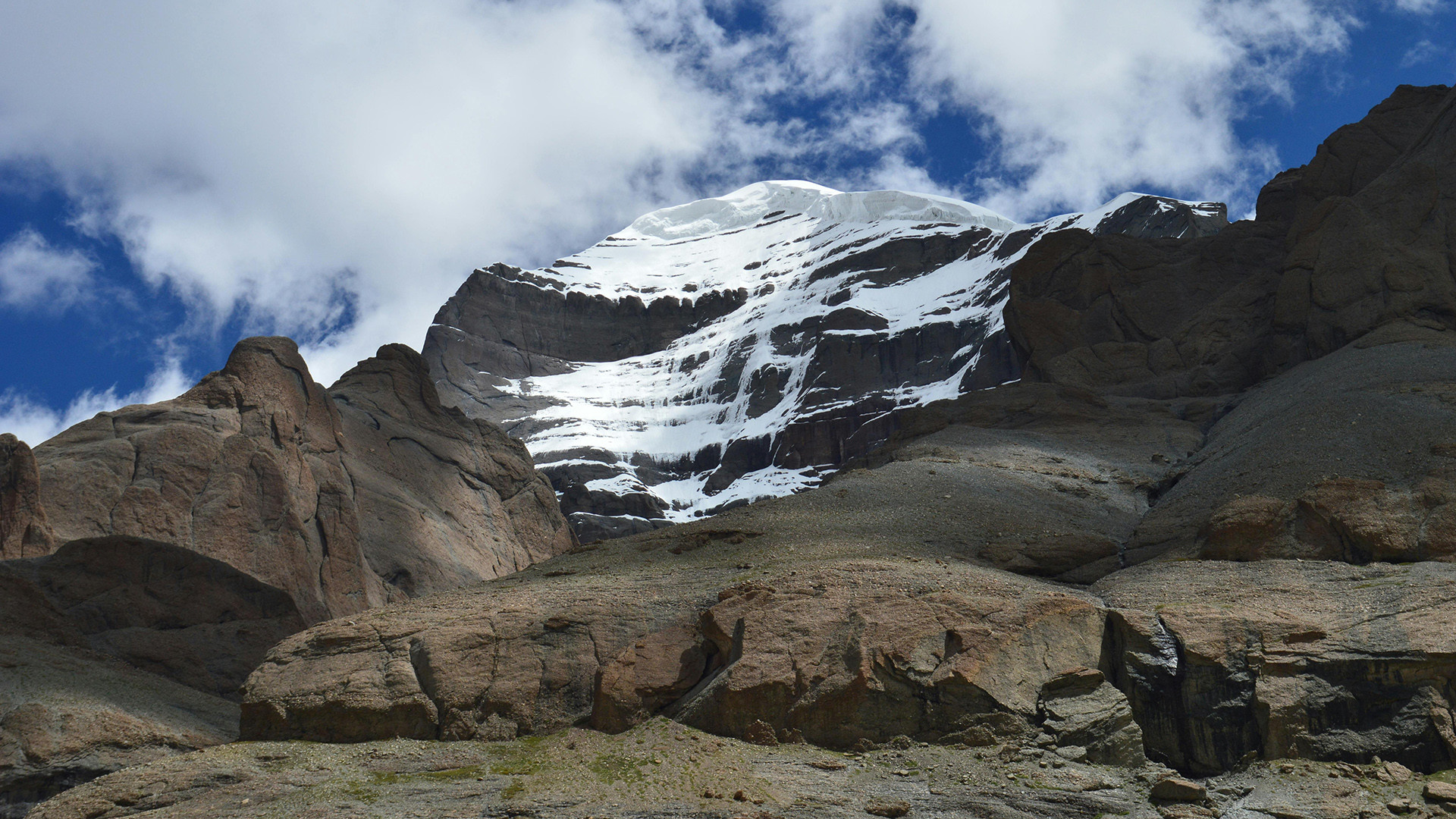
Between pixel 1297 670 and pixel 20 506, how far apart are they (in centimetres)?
3919

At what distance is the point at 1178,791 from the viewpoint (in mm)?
18672

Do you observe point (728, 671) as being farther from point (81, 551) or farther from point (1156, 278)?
point (1156, 278)

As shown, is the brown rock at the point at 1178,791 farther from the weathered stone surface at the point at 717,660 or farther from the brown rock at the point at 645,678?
the brown rock at the point at 645,678

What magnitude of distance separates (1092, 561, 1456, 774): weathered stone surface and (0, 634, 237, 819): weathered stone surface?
20882 millimetres

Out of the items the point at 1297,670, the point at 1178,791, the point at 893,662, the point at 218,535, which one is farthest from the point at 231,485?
the point at 1297,670

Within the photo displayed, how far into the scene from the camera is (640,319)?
644ft

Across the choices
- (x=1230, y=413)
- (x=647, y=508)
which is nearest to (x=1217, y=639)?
(x=1230, y=413)

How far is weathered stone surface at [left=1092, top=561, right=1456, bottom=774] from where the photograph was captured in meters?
19.5

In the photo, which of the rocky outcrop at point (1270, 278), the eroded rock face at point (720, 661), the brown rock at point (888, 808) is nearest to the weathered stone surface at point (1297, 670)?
the eroded rock face at point (720, 661)

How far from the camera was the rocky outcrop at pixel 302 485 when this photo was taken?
145ft

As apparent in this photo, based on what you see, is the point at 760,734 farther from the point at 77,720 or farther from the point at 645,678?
the point at 77,720

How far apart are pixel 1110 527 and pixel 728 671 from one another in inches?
651

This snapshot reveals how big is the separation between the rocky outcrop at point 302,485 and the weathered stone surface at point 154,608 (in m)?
2.01

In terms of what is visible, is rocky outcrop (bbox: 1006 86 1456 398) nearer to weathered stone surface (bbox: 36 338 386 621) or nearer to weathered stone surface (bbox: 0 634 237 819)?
weathered stone surface (bbox: 36 338 386 621)
